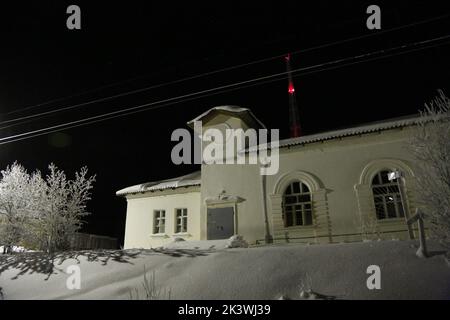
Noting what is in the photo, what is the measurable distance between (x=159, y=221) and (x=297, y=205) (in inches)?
333

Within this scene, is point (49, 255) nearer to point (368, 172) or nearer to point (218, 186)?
point (218, 186)

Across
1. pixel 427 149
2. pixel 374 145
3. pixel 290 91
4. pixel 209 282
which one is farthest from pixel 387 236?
pixel 290 91

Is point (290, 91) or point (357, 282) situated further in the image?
point (290, 91)

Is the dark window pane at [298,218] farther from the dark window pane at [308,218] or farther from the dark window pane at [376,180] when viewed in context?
the dark window pane at [376,180]

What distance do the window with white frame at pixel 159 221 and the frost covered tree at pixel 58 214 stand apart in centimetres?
458

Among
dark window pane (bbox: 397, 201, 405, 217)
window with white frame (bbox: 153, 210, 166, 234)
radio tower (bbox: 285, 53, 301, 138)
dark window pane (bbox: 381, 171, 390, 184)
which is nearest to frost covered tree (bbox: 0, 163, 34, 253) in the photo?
window with white frame (bbox: 153, 210, 166, 234)

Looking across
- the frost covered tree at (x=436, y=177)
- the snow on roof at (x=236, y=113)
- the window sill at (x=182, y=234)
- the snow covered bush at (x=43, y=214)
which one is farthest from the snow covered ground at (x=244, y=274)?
the snow on roof at (x=236, y=113)

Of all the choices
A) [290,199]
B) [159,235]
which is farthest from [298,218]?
[159,235]

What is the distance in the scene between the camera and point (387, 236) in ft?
42.3

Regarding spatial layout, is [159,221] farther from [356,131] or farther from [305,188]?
[356,131]

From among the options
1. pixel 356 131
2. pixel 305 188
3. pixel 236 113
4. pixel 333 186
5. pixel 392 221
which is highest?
pixel 236 113

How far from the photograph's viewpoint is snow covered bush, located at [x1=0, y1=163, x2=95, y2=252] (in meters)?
14.2

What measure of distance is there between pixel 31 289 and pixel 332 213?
442 inches

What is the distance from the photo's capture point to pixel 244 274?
26.3 ft
